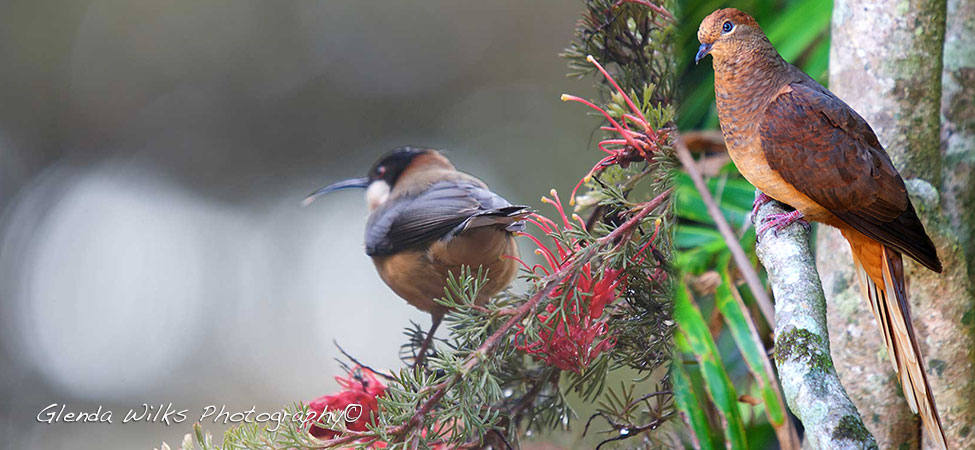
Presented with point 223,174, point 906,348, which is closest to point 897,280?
point 906,348

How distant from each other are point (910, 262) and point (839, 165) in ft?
0.81

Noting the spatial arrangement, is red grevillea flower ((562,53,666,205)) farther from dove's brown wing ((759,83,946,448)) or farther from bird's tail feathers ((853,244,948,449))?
bird's tail feathers ((853,244,948,449))

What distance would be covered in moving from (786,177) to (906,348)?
21 cm

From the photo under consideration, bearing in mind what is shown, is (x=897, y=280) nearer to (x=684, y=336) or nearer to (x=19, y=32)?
(x=684, y=336)

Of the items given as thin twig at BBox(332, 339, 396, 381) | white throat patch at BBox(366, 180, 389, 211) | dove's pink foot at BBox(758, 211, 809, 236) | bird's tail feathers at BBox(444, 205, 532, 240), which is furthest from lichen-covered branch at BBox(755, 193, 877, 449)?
white throat patch at BBox(366, 180, 389, 211)

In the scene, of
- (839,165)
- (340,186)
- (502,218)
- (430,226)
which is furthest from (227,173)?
(839,165)

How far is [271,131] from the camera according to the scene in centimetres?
117

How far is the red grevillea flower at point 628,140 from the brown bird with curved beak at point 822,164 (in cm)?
8

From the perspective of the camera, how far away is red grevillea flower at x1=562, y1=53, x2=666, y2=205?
80cm

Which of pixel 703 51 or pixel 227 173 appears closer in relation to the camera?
pixel 703 51

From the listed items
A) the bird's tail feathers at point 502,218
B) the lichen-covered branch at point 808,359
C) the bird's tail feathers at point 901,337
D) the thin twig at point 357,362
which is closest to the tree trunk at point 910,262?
the bird's tail feathers at point 901,337

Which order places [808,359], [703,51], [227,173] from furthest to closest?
[227,173] → [703,51] → [808,359]

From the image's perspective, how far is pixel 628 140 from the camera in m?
0.81

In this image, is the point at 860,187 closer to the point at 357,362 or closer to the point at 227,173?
the point at 357,362
